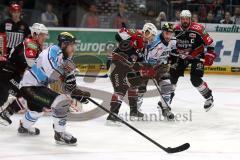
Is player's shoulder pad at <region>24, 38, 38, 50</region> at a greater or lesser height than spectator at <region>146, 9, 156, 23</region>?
greater

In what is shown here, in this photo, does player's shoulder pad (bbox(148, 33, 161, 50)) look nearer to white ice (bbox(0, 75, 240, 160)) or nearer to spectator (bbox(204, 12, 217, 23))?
white ice (bbox(0, 75, 240, 160))

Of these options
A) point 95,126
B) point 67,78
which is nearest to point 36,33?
point 67,78

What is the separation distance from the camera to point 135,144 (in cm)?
539

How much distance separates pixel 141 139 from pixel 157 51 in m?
1.37

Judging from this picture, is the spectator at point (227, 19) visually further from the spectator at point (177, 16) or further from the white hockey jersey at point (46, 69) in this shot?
the white hockey jersey at point (46, 69)

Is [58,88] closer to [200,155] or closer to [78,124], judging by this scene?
[78,124]

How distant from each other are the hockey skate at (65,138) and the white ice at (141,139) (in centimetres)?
6

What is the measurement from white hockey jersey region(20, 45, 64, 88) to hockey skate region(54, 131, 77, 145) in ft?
1.59

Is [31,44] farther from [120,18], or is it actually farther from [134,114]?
[120,18]

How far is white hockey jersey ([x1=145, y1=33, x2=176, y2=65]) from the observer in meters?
6.60

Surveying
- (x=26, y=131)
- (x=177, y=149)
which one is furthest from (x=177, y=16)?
(x=177, y=149)

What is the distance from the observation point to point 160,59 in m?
6.70

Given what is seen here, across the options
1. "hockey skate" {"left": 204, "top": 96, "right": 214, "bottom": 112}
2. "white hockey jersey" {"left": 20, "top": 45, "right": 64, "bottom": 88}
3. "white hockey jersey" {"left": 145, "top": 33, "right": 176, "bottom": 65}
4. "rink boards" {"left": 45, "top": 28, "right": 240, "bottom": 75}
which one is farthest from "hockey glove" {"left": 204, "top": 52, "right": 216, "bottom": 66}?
"rink boards" {"left": 45, "top": 28, "right": 240, "bottom": 75}

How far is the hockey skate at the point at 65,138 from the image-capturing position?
5238 mm
